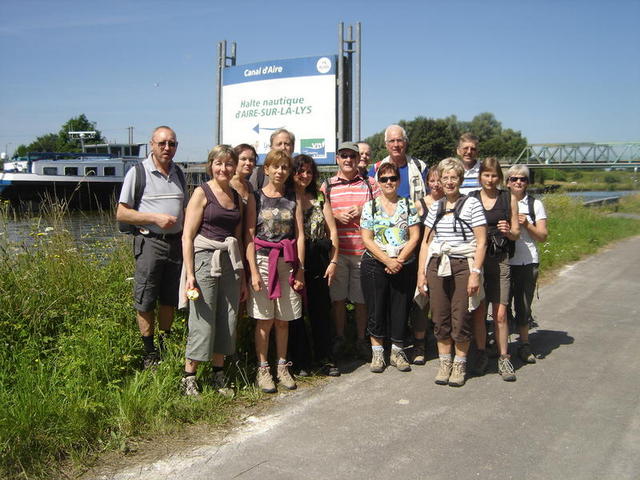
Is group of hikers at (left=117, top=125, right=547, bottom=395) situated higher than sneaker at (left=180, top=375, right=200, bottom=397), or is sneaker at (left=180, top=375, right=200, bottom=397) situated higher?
group of hikers at (left=117, top=125, right=547, bottom=395)

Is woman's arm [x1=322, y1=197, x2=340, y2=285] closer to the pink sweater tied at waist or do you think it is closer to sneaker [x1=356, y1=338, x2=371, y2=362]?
the pink sweater tied at waist

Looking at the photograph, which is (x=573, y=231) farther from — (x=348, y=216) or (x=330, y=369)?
(x=330, y=369)

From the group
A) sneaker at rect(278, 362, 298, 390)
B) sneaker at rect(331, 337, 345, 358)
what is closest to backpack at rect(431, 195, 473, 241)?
sneaker at rect(331, 337, 345, 358)

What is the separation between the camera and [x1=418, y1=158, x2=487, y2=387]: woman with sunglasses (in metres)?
4.43

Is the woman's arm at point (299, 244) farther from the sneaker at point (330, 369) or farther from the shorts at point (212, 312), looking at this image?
the sneaker at point (330, 369)

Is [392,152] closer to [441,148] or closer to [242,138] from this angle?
[242,138]

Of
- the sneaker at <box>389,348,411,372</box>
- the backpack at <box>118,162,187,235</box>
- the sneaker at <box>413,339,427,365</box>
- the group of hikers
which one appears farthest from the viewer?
the sneaker at <box>413,339,427,365</box>

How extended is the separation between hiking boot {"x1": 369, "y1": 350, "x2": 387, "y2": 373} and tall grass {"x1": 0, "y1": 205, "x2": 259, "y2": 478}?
3.61ft

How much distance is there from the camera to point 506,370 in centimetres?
457

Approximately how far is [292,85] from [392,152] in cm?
538

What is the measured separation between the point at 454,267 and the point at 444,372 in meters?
0.85

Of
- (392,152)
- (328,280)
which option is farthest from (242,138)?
(328,280)

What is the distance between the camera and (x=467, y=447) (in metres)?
3.30

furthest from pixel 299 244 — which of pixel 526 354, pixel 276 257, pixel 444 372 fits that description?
pixel 526 354
